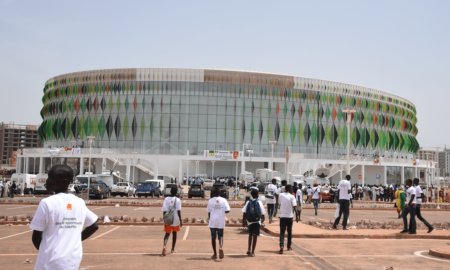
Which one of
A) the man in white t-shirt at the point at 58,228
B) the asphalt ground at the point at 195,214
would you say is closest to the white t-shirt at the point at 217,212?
the man in white t-shirt at the point at 58,228

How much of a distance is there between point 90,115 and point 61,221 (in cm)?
9207

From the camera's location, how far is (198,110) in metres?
90.1

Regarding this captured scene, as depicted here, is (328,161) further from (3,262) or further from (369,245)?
(3,262)

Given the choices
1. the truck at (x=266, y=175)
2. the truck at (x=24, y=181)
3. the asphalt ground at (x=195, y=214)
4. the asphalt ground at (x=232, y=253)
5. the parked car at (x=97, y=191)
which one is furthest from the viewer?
the truck at (x=266, y=175)

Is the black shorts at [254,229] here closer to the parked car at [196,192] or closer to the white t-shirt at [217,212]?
the white t-shirt at [217,212]

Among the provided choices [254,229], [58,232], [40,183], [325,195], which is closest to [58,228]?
[58,232]

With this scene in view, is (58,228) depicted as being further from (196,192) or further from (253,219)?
(196,192)

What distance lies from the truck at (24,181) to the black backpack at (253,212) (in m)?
39.8

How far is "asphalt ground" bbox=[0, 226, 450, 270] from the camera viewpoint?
10.2 m

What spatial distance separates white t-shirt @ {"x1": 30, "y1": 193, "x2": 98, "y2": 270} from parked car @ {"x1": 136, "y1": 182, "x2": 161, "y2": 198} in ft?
135

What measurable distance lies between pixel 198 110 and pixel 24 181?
154 feet

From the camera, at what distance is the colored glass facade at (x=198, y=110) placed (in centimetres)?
8950

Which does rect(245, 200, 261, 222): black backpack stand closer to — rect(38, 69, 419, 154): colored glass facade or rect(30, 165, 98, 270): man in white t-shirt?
rect(30, 165, 98, 270): man in white t-shirt

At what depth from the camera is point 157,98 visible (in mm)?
89812
